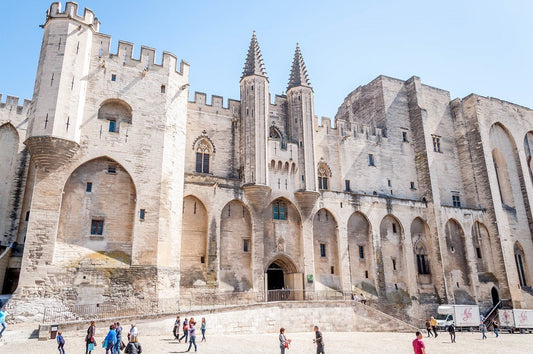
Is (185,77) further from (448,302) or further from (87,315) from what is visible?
(448,302)

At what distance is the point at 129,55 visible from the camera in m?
21.9

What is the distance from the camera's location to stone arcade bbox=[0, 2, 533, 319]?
18.6m

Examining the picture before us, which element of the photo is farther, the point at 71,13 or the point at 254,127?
the point at 254,127

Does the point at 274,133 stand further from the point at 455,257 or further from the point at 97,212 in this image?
the point at 455,257

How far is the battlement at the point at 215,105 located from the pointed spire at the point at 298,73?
15.1 ft

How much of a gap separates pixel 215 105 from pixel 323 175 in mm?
9790

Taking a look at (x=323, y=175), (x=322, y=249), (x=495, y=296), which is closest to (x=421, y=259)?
(x=495, y=296)

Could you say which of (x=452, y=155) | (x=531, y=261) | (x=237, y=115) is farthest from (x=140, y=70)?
(x=531, y=261)

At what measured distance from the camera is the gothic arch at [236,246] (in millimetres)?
23547

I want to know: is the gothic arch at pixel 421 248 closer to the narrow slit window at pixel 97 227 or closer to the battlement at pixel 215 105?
the battlement at pixel 215 105

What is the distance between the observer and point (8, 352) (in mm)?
12297

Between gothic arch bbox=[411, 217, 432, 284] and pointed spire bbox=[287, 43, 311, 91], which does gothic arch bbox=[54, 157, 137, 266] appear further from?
gothic arch bbox=[411, 217, 432, 284]

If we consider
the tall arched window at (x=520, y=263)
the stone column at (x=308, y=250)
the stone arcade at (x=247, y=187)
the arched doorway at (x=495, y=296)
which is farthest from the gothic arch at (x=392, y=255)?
the tall arched window at (x=520, y=263)

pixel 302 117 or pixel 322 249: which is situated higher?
pixel 302 117
